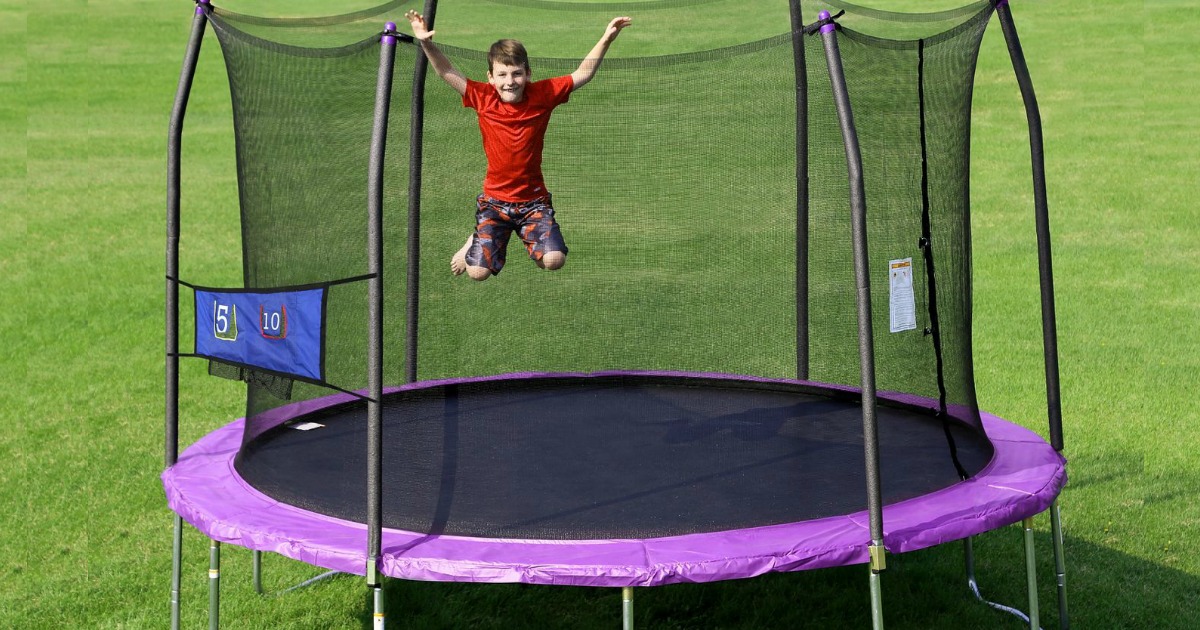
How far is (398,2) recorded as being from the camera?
4.26 metres

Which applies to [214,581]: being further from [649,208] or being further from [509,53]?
[649,208]

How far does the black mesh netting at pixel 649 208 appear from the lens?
388 centimetres

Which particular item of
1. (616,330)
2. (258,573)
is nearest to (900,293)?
(616,330)

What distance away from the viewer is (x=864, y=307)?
308 cm

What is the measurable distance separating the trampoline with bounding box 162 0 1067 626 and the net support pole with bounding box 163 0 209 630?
0.01 m

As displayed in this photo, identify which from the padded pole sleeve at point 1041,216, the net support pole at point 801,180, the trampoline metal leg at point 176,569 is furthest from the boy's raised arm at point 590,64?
the trampoline metal leg at point 176,569

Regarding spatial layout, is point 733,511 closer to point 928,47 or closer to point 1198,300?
point 928,47

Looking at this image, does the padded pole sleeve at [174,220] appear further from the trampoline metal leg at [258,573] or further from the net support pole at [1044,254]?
the net support pole at [1044,254]

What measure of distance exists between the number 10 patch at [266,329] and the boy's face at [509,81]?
36.5 inches

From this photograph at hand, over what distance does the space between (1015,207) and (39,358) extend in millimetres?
7422

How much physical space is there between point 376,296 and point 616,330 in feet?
7.41

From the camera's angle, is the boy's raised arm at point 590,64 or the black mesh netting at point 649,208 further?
the black mesh netting at point 649,208

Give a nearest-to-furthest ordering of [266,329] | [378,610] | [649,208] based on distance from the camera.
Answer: [378,610]
[266,329]
[649,208]

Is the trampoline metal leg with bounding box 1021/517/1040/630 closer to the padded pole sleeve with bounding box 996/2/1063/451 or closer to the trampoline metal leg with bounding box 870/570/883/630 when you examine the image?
the padded pole sleeve with bounding box 996/2/1063/451
